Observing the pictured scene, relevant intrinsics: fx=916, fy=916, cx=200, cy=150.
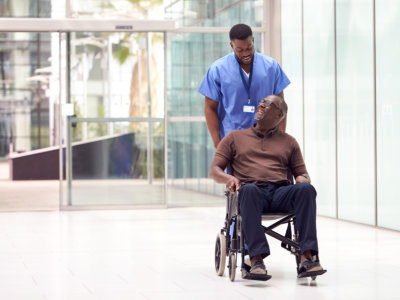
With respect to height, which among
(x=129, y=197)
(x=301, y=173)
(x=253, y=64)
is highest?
(x=253, y=64)

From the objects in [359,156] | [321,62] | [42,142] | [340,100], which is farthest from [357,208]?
[42,142]

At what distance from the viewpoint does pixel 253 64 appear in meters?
5.79

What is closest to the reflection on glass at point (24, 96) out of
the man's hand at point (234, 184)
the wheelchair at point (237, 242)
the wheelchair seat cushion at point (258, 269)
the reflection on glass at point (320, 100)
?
the reflection on glass at point (320, 100)

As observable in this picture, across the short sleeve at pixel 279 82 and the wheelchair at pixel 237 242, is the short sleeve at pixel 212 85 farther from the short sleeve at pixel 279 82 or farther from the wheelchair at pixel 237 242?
the wheelchair at pixel 237 242

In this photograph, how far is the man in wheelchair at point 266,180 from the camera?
16.4ft

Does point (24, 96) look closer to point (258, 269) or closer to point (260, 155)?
point (260, 155)

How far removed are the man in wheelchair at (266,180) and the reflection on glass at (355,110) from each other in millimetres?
4069

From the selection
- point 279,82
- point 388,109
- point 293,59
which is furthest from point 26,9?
point 279,82

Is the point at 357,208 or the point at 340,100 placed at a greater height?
the point at 340,100

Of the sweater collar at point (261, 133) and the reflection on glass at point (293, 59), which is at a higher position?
the reflection on glass at point (293, 59)

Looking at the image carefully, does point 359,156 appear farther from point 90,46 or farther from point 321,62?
point 90,46

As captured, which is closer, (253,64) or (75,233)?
(253,64)

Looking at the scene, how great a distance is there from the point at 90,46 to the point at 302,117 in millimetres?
2900

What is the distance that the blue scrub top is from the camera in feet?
18.9
